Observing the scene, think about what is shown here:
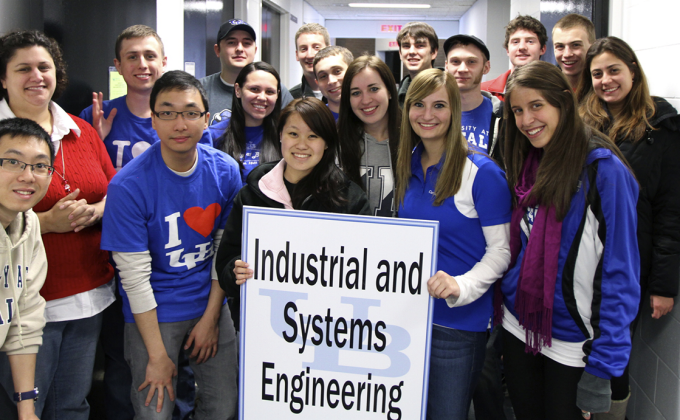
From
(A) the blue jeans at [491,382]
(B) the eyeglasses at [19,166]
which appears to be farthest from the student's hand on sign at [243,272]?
(A) the blue jeans at [491,382]

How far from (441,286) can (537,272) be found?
0.35 meters

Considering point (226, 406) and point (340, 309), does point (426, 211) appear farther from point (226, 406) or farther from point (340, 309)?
point (226, 406)

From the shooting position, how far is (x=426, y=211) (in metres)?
1.79

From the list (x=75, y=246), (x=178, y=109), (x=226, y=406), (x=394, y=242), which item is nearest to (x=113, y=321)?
(x=75, y=246)

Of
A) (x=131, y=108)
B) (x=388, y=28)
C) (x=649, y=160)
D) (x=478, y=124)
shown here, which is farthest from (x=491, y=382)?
(x=388, y=28)

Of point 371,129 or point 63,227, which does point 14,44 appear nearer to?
point 63,227

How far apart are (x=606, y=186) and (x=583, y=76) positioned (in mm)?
1084

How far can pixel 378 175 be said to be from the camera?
2164mm

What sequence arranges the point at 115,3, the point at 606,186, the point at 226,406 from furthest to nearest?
1. the point at 115,3
2. the point at 226,406
3. the point at 606,186

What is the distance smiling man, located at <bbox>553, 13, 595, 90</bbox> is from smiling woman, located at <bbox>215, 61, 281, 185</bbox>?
1.58m

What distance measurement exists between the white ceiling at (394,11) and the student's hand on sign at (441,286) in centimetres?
1180

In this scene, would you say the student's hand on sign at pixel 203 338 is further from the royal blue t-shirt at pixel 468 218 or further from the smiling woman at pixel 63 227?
the royal blue t-shirt at pixel 468 218

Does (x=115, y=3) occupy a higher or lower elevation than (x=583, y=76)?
higher

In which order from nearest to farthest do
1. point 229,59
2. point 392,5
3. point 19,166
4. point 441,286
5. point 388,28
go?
point 441,286
point 19,166
point 229,59
point 392,5
point 388,28
